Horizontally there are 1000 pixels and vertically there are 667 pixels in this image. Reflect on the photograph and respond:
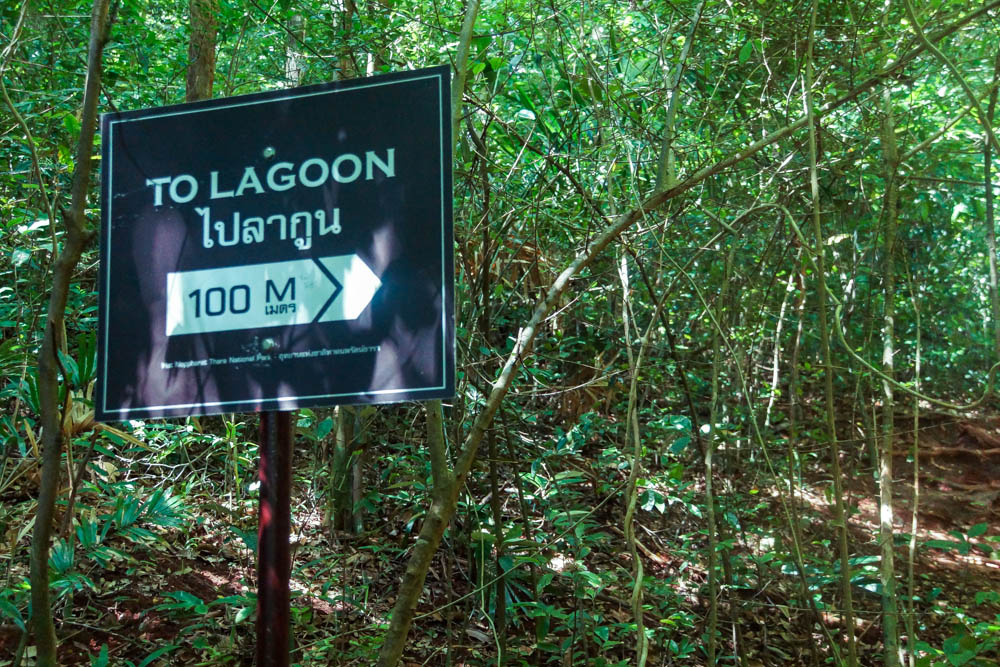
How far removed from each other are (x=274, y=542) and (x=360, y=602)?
224 centimetres

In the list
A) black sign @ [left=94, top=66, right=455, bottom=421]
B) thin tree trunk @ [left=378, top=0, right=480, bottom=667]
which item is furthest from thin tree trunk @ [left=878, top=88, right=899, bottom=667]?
black sign @ [left=94, top=66, right=455, bottom=421]

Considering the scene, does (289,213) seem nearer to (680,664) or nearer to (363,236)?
(363,236)

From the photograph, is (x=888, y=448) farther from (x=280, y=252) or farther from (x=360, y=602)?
(x=280, y=252)

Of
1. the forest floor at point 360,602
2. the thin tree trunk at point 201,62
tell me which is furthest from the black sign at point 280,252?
the thin tree trunk at point 201,62

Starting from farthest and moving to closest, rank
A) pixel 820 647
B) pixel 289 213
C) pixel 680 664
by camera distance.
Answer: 1. pixel 820 647
2. pixel 680 664
3. pixel 289 213

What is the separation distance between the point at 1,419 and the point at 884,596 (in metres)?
3.94

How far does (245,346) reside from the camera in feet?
6.29

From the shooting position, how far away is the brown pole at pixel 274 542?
1.88 metres

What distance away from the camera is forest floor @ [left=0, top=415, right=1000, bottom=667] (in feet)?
11.8

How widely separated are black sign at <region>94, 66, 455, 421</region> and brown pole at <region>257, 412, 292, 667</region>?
0.10 metres

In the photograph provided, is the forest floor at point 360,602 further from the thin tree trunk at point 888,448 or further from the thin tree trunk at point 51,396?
the thin tree trunk at point 51,396

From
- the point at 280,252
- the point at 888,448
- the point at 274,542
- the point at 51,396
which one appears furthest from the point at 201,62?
the point at 888,448

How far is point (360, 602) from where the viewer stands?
400 cm

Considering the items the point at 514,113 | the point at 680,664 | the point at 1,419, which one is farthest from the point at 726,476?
the point at 1,419
